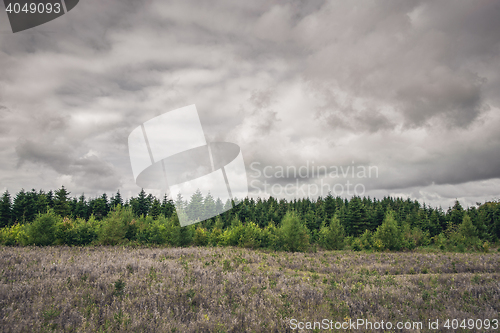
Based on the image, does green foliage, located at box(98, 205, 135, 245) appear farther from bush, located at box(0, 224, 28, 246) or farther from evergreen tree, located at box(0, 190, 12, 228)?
evergreen tree, located at box(0, 190, 12, 228)

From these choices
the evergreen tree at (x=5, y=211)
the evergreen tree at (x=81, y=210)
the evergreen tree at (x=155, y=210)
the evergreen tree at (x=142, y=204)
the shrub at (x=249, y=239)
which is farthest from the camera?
the evergreen tree at (x=142, y=204)

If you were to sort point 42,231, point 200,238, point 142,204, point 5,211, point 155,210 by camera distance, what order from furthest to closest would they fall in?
point 142,204 < point 155,210 < point 5,211 < point 200,238 < point 42,231

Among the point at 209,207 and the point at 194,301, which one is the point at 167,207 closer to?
the point at 209,207

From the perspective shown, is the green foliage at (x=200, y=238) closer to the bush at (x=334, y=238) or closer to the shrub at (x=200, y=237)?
the shrub at (x=200, y=237)

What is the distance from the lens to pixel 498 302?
7598 millimetres

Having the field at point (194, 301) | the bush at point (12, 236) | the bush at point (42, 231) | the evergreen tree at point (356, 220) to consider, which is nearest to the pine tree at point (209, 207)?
the evergreen tree at point (356, 220)

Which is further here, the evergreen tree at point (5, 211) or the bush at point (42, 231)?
the evergreen tree at point (5, 211)

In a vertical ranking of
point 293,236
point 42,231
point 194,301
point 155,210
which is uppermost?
point 42,231

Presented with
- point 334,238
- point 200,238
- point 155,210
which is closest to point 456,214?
point 334,238

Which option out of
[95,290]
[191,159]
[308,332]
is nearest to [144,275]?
[95,290]

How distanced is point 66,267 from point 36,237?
13846 mm

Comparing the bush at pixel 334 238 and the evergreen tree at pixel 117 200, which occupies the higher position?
the evergreen tree at pixel 117 200

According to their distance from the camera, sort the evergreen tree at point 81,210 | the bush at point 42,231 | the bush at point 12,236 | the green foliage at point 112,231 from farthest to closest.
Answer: the evergreen tree at point 81,210
the green foliage at point 112,231
the bush at point 12,236
the bush at point 42,231

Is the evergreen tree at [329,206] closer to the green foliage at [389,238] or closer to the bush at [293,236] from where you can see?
the green foliage at [389,238]
